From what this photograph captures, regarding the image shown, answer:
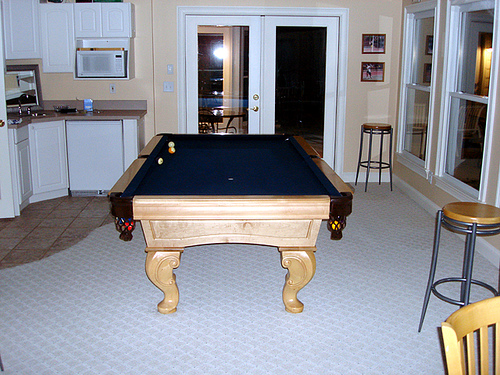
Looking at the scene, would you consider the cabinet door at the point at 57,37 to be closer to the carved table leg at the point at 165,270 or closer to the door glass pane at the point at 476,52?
the carved table leg at the point at 165,270

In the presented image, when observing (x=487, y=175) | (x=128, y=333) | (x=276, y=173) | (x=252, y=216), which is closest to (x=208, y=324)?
(x=128, y=333)

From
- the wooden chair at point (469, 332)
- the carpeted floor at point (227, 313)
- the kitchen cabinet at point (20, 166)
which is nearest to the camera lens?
the wooden chair at point (469, 332)

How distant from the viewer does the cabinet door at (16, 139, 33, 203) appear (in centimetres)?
534

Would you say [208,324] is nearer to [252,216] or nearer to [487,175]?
[252,216]

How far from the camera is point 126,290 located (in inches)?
145

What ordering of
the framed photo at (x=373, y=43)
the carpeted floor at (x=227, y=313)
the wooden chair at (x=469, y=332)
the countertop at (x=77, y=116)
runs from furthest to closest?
the framed photo at (x=373, y=43) → the countertop at (x=77, y=116) → the carpeted floor at (x=227, y=313) → the wooden chair at (x=469, y=332)

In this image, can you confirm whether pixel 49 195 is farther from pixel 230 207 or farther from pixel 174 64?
pixel 230 207

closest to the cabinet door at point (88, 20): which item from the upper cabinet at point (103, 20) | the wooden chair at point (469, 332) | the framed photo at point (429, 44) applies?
the upper cabinet at point (103, 20)

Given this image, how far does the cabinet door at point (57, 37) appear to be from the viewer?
19.7 ft

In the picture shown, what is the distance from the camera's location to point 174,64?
21.2 feet

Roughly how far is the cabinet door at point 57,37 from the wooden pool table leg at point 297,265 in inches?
165

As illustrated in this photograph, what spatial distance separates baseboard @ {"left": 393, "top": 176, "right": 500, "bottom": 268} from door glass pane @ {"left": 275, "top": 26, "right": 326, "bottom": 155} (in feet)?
3.76

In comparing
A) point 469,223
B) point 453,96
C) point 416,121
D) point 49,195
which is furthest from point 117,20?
point 469,223

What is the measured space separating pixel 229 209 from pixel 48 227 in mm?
2782
